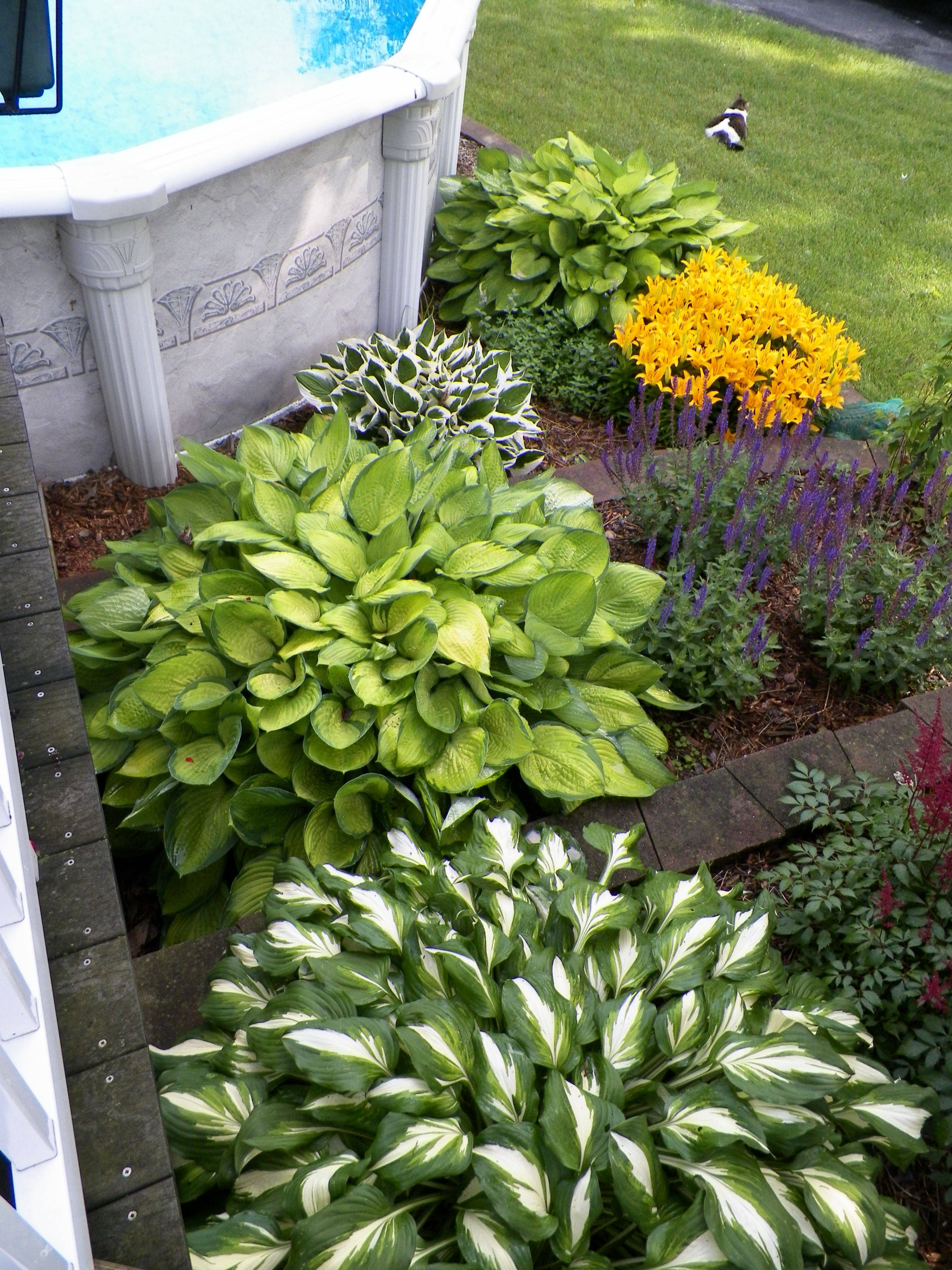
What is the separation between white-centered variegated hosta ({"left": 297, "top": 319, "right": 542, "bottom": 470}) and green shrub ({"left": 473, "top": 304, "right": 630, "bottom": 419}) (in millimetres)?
316

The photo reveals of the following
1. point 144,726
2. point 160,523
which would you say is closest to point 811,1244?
point 144,726

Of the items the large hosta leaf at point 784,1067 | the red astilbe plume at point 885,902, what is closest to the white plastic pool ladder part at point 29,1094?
the large hosta leaf at point 784,1067

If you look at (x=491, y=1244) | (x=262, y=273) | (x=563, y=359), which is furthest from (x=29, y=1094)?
(x=563, y=359)

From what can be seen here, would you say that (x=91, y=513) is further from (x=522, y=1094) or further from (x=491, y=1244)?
(x=491, y=1244)

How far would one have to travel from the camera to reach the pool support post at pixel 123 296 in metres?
2.51

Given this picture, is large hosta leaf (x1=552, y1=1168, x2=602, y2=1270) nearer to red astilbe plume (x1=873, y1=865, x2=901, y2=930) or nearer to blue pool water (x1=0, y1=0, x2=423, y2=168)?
red astilbe plume (x1=873, y1=865, x2=901, y2=930)

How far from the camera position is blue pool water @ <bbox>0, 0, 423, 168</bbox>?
554cm

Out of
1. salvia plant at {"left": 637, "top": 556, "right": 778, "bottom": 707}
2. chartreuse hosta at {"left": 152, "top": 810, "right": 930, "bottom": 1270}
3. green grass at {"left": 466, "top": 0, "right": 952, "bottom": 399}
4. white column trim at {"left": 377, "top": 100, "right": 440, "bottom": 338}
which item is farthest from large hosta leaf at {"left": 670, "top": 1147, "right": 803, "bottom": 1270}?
green grass at {"left": 466, "top": 0, "right": 952, "bottom": 399}

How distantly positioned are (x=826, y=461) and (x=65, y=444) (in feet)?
8.07

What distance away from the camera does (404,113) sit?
3.28m

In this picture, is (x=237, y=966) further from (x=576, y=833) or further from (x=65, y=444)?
(x=65, y=444)

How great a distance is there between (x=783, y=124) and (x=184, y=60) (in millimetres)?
3970

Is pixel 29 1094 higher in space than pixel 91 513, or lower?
higher

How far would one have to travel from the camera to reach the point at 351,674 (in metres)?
2.05
